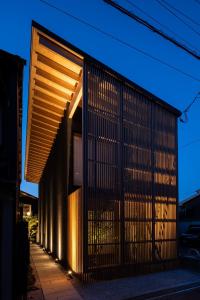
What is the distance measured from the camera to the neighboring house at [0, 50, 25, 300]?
25.4 feet

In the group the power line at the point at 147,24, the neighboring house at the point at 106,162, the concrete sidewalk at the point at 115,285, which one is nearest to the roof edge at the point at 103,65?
the neighboring house at the point at 106,162

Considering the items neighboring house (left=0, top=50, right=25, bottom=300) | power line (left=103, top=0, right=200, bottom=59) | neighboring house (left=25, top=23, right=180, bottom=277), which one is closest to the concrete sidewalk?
neighboring house (left=25, top=23, right=180, bottom=277)

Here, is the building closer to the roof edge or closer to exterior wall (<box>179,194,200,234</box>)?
exterior wall (<box>179,194,200,234</box>)

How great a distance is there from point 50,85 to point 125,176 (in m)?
4.40

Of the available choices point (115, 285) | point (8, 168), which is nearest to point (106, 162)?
point (115, 285)

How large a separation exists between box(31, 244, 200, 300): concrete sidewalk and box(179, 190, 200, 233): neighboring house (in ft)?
62.3

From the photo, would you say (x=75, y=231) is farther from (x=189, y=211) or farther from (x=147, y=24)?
(x=189, y=211)

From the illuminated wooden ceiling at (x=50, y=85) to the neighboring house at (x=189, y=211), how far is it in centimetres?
1707

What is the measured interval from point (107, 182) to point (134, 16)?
6507 mm

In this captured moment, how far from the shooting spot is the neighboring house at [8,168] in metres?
7.75

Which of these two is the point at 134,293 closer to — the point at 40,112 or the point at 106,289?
the point at 106,289

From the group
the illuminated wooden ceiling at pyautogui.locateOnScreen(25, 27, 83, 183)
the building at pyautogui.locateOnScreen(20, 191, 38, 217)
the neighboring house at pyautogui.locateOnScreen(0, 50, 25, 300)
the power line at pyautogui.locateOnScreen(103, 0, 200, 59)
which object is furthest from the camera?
the building at pyautogui.locateOnScreen(20, 191, 38, 217)

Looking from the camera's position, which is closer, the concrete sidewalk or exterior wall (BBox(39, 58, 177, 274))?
the concrete sidewalk

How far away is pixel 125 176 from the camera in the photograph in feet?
41.8
